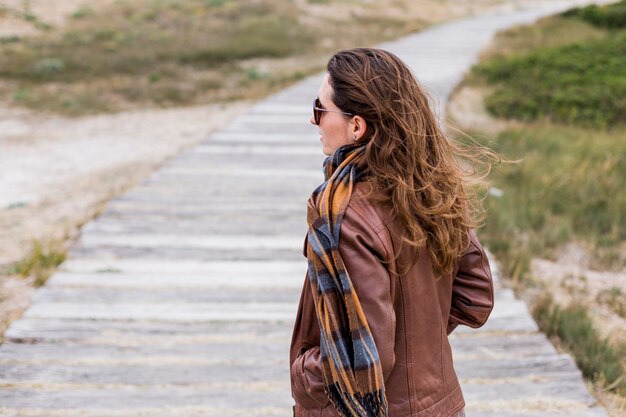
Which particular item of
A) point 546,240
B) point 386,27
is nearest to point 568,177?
point 546,240

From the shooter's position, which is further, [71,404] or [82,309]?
[82,309]

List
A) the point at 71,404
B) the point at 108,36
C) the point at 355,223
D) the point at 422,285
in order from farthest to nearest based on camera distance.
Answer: the point at 108,36, the point at 71,404, the point at 422,285, the point at 355,223

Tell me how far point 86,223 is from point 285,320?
2269 millimetres

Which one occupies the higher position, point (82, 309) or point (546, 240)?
point (82, 309)

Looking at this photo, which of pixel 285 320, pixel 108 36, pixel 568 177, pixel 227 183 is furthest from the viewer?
pixel 108 36

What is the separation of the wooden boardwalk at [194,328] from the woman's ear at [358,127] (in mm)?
1756

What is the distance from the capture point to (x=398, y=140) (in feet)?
5.28

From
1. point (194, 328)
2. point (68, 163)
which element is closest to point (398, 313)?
point (194, 328)

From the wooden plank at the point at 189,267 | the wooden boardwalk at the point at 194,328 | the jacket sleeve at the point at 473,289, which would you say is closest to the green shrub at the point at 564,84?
the wooden boardwalk at the point at 194,328

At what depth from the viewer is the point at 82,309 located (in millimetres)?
3809

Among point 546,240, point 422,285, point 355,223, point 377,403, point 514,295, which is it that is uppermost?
point 355,223

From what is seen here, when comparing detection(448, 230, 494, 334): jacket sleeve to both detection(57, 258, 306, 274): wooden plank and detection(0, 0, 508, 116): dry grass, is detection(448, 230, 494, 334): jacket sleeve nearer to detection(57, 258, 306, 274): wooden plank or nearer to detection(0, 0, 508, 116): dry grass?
detection(57, 258, 306, 274): wooden plank

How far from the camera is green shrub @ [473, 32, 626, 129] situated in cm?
1088

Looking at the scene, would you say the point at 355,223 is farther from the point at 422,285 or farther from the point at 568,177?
the point at 568,177
